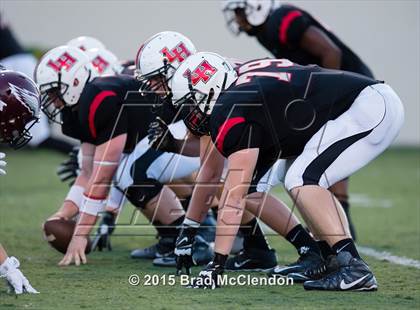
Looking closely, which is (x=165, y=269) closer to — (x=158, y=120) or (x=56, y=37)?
(x=158, y=120)

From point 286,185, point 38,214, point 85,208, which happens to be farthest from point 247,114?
point 38,214

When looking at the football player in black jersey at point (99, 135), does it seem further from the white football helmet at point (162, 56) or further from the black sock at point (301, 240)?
the black sock at point (301, 240)

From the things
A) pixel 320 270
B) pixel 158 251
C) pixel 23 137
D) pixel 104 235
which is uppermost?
pixel 23 137

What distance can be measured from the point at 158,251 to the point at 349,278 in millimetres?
1583

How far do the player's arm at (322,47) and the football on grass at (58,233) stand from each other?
2137 millimetres

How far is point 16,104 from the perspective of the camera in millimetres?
4082

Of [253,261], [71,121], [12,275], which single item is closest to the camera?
[12,275]

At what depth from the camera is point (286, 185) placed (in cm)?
419

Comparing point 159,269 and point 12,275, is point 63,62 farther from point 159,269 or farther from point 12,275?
point 12,275

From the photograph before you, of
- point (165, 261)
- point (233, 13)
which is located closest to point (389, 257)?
point (165, 261)

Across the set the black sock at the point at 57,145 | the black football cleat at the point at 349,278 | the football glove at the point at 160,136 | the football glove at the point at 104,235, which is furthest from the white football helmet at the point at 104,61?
the black sock at the point at 57,145

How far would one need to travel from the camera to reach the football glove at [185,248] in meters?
4.49

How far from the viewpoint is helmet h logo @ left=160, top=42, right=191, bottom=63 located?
16.0 ft

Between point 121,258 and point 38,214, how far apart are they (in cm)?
216
